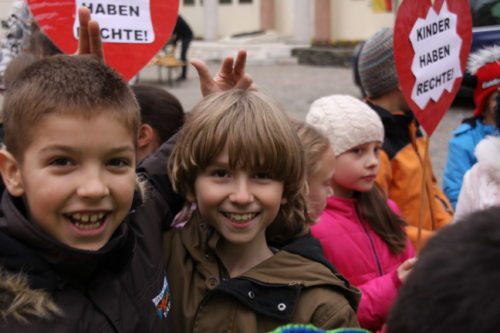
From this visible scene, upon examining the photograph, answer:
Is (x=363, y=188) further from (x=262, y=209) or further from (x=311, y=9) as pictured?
(x=311, y=9)

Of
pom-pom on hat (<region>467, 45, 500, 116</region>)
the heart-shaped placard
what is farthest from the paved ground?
the heart-shaped placard

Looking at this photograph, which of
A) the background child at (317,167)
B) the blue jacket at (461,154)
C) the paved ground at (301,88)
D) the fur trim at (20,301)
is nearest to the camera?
the fur trim at (20,301)

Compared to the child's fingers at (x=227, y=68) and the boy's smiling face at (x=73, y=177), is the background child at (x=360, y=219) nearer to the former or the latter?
the child's fingers at (x=227, y=68)

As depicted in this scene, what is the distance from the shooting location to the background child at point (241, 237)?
6.42ft

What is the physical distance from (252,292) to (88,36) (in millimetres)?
808

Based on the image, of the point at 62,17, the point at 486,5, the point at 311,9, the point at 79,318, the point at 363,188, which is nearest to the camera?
the point at 79,318

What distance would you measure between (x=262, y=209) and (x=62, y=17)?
3.06ft

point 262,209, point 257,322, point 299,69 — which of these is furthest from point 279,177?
point 299,69

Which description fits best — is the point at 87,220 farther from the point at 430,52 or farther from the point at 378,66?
the point at 378,66

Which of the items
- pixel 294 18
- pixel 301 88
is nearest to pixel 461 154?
pixel 301 88

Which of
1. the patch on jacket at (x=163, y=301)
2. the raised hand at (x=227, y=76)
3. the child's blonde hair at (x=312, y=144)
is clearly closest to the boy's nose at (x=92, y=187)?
the patch on jacket at (x=163, y=301)

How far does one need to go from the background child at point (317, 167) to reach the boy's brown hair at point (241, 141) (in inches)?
15.8

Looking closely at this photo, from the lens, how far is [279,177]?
6.88 ft

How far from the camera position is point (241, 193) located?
204 cm
